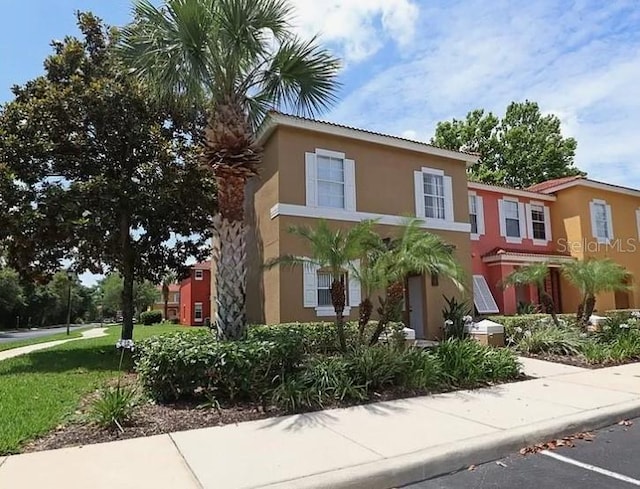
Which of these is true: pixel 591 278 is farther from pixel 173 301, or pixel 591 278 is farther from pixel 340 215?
pixel 173 301

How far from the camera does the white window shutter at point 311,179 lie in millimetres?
→ 14906

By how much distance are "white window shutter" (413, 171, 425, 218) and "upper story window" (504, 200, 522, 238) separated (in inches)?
272

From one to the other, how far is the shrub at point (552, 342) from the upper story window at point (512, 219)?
863 cm

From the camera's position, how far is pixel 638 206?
82.8ft

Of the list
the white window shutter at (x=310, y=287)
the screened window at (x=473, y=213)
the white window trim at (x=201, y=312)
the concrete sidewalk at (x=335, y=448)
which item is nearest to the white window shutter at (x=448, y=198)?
the screened window at (x=473, y=213)

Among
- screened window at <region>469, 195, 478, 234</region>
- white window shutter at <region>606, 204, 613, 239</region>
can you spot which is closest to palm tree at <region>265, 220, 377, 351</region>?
screened window at <region>469, 195, 478, 234</region>

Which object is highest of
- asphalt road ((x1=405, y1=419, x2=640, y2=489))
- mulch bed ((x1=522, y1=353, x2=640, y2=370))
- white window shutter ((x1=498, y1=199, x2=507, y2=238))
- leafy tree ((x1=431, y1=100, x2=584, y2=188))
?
leafy tree ((x1=431, y1=100, x2=584, y2=188))

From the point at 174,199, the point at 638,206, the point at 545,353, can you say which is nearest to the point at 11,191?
the point at 174,199

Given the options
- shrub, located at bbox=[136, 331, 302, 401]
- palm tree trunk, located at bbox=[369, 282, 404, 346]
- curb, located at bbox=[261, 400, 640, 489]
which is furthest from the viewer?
palm tree trunk, located at bbox=[369, 282, 404, 346]

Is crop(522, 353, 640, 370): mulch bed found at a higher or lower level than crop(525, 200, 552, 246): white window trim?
lower

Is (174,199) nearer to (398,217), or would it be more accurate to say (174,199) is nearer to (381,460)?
(398,217)

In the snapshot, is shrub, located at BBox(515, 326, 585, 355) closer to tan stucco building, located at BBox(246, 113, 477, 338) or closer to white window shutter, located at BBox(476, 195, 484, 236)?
tan stucco building, located at BBox(246, 113, 477, 338)

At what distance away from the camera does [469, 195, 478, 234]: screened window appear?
68.8ft

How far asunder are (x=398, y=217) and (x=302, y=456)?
→ 11.9m
